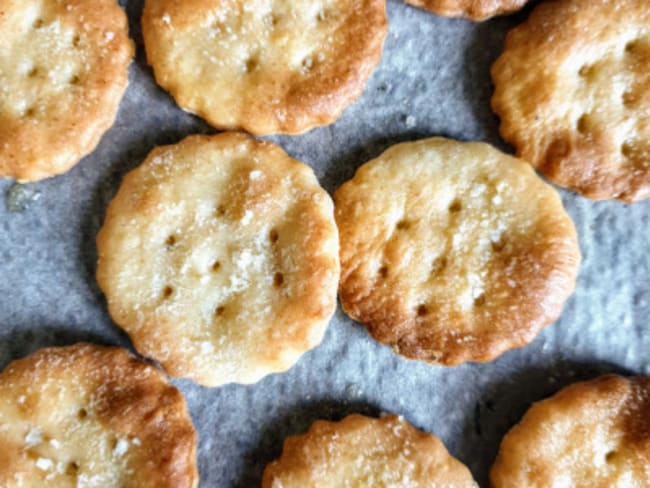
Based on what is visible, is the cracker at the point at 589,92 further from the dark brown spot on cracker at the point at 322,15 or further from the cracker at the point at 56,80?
the cracker at the point at 56,80

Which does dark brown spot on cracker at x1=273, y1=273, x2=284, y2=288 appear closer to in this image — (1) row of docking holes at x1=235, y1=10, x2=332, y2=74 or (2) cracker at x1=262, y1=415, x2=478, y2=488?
(2) cracker at x1=262, y1=415, x2=478, y2=488

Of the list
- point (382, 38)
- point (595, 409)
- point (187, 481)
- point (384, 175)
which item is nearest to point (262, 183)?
point (384, 175)

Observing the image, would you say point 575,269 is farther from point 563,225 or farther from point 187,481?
point 187,481

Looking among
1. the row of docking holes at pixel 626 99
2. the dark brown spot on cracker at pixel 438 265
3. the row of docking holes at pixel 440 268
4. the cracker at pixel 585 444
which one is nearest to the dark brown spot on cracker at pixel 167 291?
the row of docking holes at pixel 440 268

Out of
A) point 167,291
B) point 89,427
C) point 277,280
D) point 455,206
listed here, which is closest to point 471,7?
point 455,206

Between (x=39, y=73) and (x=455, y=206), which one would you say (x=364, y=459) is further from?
(x=39, y=73)

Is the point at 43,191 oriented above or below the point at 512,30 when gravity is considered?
below

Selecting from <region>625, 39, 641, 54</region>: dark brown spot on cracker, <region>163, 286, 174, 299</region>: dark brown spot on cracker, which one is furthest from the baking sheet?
<region>625, 39, 641, 54</region>: dark brown spot on cracker

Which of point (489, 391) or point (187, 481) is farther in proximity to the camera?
point (489, 391)
